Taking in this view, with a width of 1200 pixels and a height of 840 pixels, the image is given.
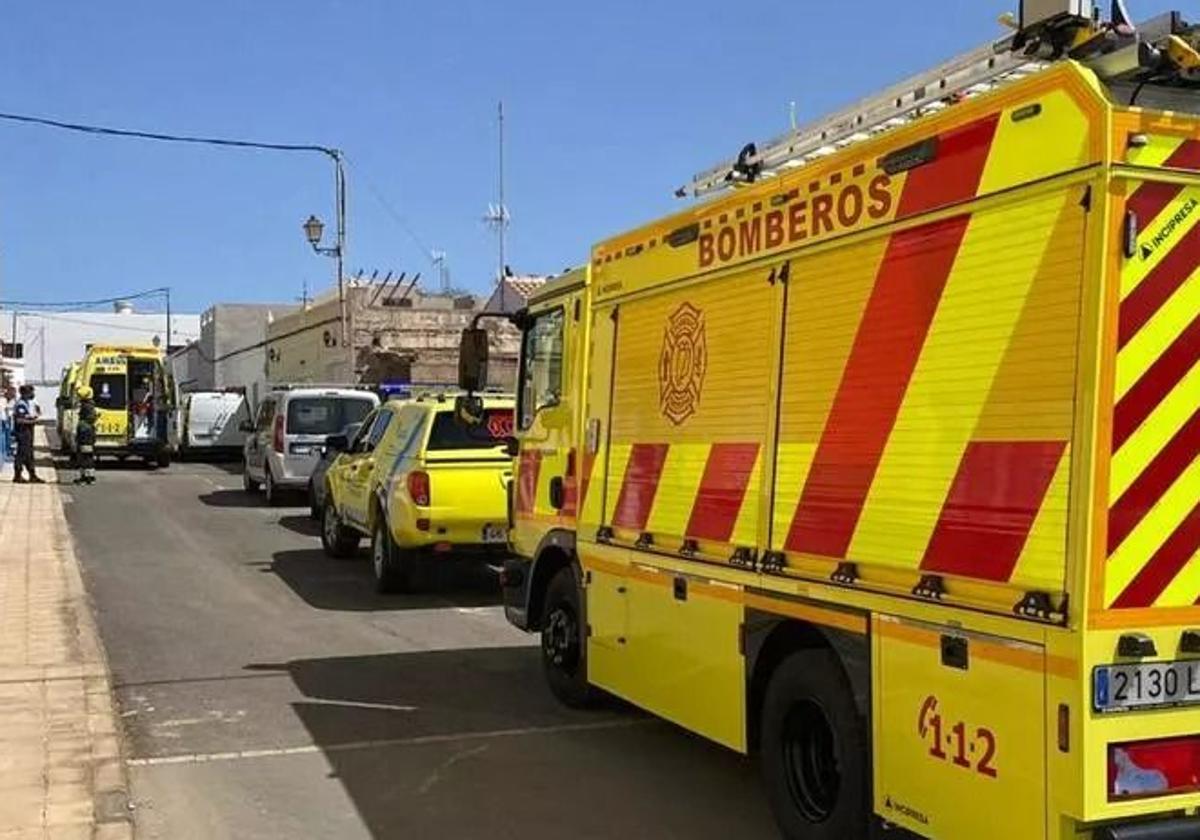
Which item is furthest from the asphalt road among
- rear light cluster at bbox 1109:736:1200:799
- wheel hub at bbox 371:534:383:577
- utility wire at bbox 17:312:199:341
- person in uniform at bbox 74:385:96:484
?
utility wire at bbox 17:312:199:341

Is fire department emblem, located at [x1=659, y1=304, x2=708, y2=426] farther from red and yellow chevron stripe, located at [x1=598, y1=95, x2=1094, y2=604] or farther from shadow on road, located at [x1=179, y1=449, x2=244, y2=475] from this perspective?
shadow on road, located at [x1=179, y1=449, x2=244, y2=475]

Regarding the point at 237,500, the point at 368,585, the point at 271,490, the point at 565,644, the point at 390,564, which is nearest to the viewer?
the point at 565,644

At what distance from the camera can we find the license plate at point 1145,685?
364 centimetres

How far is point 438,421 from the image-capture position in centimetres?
1234

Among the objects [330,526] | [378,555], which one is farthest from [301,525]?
[378,555]

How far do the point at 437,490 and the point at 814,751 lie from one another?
725 cm

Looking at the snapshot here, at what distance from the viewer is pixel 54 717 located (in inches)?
299

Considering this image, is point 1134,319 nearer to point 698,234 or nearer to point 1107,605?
point 1107,605

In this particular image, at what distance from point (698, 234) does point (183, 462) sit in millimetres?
32619

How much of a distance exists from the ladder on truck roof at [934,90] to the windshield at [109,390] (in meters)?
28.6

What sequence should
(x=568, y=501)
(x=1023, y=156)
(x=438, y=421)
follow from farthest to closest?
(x=438, y=421) < (x=568, y=501) < (x=1023, y=156)

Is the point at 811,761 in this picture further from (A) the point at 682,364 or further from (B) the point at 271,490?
(B) the point at 271,490

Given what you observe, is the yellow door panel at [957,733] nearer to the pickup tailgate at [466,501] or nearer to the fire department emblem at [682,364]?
the fire department emblem at [682,364]

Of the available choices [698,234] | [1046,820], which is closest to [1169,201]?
[1046,820]
